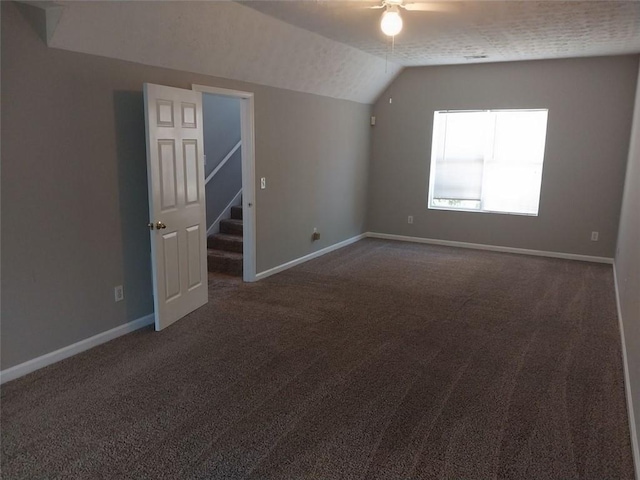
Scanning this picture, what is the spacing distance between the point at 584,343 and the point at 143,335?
11.4 feet

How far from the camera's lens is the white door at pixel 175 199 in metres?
3.52

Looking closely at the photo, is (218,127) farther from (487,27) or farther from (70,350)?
(70,350)

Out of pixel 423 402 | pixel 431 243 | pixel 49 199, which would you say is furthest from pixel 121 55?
pixel 431 243

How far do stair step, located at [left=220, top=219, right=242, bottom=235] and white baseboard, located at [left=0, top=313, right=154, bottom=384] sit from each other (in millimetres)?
2229

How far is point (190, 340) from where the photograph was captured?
11.8ft

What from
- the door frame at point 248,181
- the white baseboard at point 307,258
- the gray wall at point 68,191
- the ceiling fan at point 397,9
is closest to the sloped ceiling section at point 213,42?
the gray wall at point 68,191

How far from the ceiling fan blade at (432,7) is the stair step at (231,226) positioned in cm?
329

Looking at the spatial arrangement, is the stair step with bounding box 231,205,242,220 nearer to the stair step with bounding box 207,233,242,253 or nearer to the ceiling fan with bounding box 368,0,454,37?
the stair step with bounding box 207,233,242,253

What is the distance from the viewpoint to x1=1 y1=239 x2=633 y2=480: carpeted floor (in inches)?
88.7

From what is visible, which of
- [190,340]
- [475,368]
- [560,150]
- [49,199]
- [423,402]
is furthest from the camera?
[560,150]

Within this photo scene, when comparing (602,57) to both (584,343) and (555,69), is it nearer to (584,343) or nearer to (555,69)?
(555,69)

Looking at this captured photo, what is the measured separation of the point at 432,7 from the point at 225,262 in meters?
3.40

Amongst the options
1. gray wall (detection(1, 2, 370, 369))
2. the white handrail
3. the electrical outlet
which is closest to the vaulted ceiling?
gray wall (detection(1, 2, 370, 369))

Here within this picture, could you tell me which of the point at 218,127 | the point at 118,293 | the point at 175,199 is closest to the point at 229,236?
the point at 218,127
